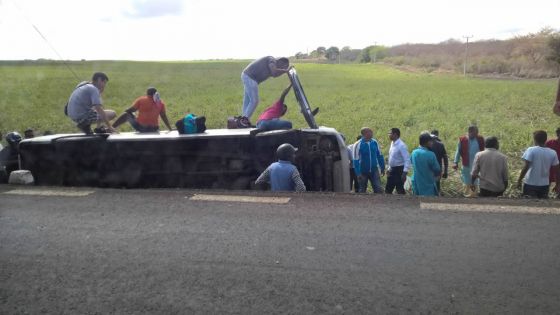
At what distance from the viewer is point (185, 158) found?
7988 mm

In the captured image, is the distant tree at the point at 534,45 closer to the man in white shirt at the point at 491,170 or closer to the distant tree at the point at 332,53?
the distant tree at the point at 332,53

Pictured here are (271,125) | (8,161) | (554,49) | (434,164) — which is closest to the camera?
(271,125)

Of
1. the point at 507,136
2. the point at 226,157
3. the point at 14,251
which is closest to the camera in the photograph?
the point at 14,251

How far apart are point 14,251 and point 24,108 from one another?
25.3 m

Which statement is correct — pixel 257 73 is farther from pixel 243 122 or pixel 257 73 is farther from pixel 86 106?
pixel 86 106

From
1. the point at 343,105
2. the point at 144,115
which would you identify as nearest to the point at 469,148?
the point at 144,115

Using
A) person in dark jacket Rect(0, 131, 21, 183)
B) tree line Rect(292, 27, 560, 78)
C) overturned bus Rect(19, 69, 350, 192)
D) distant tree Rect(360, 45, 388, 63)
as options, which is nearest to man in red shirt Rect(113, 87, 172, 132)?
overturned bus Rect(19, 69, 350, 192)

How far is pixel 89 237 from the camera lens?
5.50 metres

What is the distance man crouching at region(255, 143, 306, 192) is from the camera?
6.89 metres

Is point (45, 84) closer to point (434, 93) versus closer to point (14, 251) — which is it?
point (434, 93)

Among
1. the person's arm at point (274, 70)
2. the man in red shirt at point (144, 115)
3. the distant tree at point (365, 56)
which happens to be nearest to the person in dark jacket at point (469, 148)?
the person's arm at point (274, 70)

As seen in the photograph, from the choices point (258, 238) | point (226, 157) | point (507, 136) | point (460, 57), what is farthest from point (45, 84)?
point (460, 57)

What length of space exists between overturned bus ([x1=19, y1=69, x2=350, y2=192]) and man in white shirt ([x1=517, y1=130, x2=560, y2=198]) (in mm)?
→ 2580

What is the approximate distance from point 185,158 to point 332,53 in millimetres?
80590
